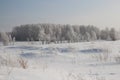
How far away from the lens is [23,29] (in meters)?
76.4

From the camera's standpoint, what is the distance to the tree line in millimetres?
69000

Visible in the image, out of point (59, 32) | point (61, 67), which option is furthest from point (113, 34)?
point (61, 67)

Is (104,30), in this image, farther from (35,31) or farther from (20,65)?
(20,65)

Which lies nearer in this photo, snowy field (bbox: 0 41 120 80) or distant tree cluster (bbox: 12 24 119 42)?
snowy field (bbox: 0 41 120 80)

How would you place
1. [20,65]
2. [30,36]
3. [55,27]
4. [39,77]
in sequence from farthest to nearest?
[55,27] → [30,36] → [20,65] → [39,77]

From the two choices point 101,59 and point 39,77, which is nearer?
point 39,77

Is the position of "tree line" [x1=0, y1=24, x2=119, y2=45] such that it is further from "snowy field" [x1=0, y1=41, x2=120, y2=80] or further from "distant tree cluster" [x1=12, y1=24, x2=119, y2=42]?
"snowy field" [x1=0, y1=41, x2=120, y2=80]

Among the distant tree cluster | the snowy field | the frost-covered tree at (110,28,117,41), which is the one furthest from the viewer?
the distant tree cluster

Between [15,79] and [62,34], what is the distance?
7329 cm

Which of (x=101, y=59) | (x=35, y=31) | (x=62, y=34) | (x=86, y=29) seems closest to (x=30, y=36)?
(x=35, y=31)

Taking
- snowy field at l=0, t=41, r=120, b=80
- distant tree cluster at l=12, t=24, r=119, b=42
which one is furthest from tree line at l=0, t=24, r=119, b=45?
snowy field at l=0, t=41, r=120, b=80

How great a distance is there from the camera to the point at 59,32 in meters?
76.4

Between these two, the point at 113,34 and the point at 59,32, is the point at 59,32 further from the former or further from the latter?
the point at 113,34

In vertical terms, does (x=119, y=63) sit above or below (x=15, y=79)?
below
